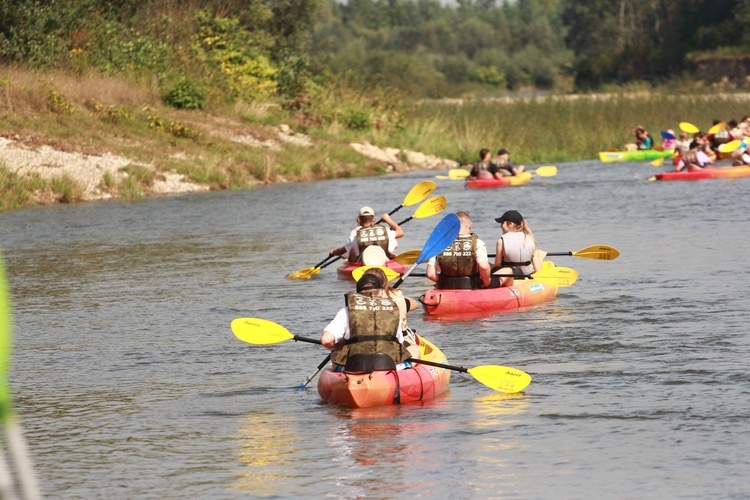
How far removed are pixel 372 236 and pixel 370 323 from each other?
227 inches

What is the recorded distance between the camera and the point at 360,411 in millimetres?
8359

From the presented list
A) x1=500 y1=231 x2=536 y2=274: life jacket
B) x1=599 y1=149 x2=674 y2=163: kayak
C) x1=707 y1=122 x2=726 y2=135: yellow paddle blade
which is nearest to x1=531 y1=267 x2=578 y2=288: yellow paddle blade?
x1=500 y1=231 x2=536 y2=274: life jacket

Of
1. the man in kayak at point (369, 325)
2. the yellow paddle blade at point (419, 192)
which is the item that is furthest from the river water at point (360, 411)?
the yellow paddle blade at point (419, 192)

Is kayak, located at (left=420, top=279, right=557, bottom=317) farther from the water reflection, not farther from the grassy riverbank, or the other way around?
the grassy riverbank

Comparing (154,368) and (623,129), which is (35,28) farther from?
(154,368)

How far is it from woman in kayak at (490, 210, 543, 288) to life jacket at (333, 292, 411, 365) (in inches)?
177

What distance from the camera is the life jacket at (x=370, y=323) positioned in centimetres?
841

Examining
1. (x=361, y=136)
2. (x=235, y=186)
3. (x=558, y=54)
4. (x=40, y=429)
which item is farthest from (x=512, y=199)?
(x=558, y=54)

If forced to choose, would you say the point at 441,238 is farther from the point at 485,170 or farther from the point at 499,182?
the point at 499,182

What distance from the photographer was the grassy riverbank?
28.0m

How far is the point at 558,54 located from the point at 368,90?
7504 centimetres

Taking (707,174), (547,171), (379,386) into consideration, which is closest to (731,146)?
(707,174)

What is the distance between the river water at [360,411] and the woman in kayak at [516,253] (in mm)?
527

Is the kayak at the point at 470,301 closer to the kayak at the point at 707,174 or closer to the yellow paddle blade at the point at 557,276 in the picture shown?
the yellow paddle blade at the point at 557,276
